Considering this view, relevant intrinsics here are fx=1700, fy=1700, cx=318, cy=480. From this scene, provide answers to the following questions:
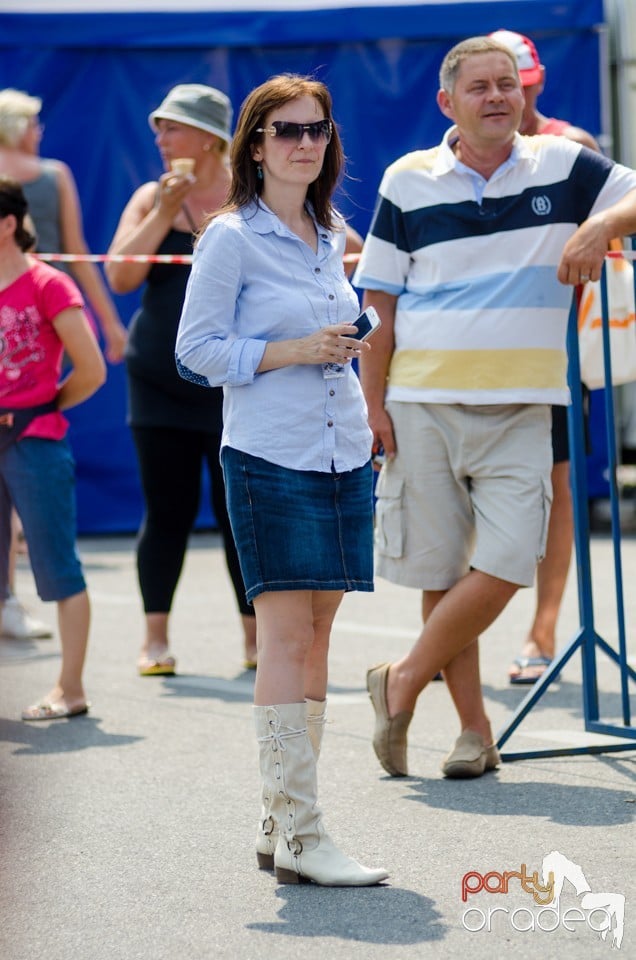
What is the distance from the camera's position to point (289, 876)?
3.69m

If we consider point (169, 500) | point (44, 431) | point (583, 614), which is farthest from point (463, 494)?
point (169, 500)

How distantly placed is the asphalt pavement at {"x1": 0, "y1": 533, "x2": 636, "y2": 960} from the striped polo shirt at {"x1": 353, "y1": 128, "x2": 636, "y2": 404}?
1087mm

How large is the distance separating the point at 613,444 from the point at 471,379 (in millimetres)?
598

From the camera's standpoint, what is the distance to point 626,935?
10.6 feet

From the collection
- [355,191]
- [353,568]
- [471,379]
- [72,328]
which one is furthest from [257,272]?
[355,191]

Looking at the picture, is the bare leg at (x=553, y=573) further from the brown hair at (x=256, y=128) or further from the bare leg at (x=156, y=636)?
the brown hair at (x=256, y=128)

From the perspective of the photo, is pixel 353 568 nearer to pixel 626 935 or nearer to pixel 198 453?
pixel 626 935

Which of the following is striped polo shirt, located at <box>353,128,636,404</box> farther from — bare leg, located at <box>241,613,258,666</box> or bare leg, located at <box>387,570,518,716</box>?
bare leg, located at <box>241,613,258,666</box>

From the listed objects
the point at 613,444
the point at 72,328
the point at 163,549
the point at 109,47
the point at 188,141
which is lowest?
the point at 163,549

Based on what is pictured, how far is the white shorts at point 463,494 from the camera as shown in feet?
15.0

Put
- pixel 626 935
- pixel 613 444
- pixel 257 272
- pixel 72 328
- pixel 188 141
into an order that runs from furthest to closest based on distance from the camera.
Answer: pixel 188 141
pixel 72 328
pixel 613 444
pixel 257 272
pixel 626 935

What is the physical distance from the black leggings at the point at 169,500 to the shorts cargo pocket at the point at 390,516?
168cm

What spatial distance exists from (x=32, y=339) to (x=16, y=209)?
0.48 metres

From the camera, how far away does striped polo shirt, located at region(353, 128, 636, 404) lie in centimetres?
461
